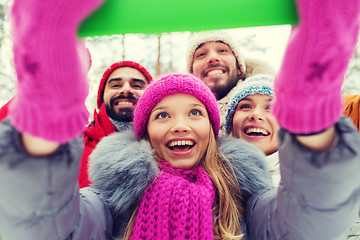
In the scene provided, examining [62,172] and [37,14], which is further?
[62,172]

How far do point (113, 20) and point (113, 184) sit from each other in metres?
0.83

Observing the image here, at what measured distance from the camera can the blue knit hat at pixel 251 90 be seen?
2.07 metres

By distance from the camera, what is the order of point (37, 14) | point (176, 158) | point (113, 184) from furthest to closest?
point (176, 158) < point (113, 184) < point (37, 14)

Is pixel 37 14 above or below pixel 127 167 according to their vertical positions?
above

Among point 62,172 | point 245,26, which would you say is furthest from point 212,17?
point 62,172

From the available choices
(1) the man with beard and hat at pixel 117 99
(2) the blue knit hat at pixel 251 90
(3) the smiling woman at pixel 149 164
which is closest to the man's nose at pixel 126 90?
(1) the man with beard and hat at pixel 117 99

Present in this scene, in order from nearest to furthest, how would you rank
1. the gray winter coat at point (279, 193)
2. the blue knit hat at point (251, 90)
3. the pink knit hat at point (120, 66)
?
1. the gray winter coat at point (279, 193)
2. the blue knit hat at point (251, 90)
3. the pink knit hat at point (120, 66)

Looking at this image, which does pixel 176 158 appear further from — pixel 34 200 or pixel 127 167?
pixel 34 200

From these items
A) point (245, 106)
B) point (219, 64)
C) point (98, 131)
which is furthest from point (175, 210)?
point (219, 64)

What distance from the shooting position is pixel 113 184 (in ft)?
4.40

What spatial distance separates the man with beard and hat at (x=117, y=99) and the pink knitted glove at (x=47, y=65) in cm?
177

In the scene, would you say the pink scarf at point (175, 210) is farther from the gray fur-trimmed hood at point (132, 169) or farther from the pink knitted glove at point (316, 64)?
the pink knitted glove at point (316, 64)

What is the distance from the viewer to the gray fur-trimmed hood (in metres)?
1.32

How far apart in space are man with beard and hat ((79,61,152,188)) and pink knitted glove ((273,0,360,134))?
6.43 ft
